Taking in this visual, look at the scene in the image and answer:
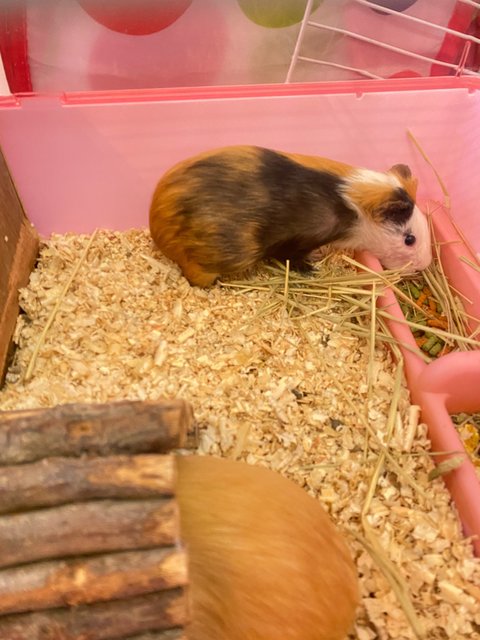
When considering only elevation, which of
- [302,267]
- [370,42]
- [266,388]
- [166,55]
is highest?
[370,42]

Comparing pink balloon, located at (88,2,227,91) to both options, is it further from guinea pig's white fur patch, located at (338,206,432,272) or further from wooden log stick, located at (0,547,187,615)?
wooden log stick, located at (0,547,187,615)

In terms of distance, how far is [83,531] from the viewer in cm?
75

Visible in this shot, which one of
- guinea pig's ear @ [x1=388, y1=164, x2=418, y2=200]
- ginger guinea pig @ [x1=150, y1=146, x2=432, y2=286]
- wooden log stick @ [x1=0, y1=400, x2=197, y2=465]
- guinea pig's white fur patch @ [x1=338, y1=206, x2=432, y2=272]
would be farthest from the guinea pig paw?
wooden log stick @ [x1=0, y1=400, x2=197, y2=465]

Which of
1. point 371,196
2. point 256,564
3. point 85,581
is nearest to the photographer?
point 85,581

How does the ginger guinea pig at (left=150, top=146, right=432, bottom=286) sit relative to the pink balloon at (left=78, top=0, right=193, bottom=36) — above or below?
below

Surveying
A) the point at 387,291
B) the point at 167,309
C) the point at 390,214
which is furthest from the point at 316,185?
the point at 167,309

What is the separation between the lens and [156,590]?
0.75 meters

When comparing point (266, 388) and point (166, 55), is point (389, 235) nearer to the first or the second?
point (266, 388)

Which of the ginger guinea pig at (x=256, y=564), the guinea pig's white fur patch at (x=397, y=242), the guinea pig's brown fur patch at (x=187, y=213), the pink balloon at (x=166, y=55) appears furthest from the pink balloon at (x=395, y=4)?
the ginger guinea pig at (x=256, y=564)

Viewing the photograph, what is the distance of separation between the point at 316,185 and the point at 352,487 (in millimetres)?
870

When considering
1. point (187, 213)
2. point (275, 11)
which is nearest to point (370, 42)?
point (275, 11)

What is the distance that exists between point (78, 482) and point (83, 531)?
6cm

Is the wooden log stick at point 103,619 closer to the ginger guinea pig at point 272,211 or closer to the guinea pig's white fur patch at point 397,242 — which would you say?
the ginger guinea pig at point 272,211

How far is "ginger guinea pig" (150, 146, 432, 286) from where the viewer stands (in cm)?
159
